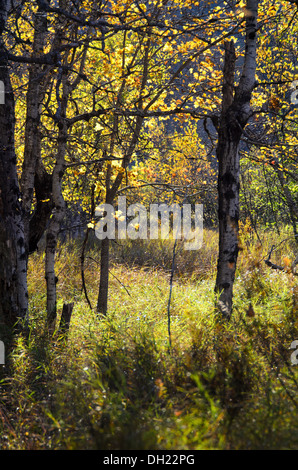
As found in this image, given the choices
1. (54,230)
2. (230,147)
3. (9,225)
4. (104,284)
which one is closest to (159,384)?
(9,225)

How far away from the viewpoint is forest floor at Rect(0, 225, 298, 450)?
255 centimetres

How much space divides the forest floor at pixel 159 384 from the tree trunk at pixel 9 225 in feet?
1.28

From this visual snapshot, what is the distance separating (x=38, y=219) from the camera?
19.7 ft

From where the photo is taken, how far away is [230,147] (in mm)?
4461

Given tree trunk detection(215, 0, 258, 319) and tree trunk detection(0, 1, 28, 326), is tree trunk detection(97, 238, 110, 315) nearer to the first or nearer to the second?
tree trunk detection(0, 1, 28, 326)

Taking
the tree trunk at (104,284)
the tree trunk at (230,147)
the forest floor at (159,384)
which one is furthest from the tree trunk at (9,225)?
A: the tree trunk at (230,147)

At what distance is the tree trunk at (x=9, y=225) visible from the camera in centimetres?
438

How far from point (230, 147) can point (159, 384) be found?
279 centimetres

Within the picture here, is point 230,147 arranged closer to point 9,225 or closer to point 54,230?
point 54,230

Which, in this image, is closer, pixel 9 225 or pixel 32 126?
pixel 9 225

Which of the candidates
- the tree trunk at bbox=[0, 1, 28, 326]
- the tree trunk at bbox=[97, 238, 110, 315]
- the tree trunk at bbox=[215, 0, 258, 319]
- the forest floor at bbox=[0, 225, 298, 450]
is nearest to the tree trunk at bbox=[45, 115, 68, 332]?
the forest floor at bbox=[0, 225, 298, 450]

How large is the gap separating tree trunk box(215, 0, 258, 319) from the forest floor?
560 mm

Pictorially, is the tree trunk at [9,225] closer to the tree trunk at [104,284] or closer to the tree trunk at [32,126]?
the tree trunk at [32,126]
